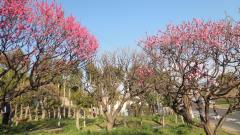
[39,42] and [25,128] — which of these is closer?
[39,42]

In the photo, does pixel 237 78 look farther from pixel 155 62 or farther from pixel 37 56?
pixel 37 56

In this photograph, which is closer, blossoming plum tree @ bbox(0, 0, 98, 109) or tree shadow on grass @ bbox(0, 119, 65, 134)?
blossoming plum tree @ bbox(0, 0, 98, 109)

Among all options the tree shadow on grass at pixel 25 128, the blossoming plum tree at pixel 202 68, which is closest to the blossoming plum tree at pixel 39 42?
the blossoming plum tree at pixel 202 68

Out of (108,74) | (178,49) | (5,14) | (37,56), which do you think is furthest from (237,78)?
(108,74)

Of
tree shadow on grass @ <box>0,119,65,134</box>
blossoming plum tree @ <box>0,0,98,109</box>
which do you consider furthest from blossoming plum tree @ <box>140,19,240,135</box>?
tree shadow on grass @ <box>0,119,65,134</box>

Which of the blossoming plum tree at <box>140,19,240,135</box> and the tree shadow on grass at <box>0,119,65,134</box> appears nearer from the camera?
the blossoming plum tree at <box>140,19,240,135</box>

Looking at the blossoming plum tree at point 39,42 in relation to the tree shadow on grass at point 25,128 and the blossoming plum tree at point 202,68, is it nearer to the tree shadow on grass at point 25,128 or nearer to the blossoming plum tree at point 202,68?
the blossoming plum tree at point 202,68

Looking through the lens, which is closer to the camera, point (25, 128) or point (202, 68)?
point (202, 68)

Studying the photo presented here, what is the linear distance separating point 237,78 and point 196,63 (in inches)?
66.8

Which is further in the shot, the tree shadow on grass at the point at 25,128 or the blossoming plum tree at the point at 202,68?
the tree shadow on grass at the point at 25,128

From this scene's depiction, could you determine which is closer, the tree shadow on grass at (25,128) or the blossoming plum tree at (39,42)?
the blossoming plum tree at (39,42)

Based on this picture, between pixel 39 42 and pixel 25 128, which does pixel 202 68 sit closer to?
pixel 39 42

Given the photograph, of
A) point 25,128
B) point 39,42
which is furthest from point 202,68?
point 25,128

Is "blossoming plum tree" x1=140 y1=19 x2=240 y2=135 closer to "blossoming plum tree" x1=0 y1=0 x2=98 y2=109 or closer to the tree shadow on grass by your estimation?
"blossoming plum tree" x1=0 y1=0 x2=98 y2=109
